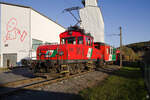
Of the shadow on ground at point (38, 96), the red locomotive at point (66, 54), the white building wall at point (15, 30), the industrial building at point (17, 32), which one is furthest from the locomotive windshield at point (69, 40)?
the white building wall at point (15, 30)

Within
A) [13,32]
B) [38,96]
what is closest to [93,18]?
[13,32]

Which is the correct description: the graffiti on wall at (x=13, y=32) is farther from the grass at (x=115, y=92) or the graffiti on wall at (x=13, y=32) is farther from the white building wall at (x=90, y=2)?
the white building wall at (x=90, y=2)

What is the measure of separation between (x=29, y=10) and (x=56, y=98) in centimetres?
1772

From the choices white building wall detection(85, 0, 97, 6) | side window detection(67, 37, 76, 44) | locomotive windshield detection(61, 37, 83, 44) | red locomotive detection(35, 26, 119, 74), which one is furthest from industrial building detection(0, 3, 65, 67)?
white building wall detection(85, 0, 97, 6)

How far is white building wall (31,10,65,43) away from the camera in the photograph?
1938 cm

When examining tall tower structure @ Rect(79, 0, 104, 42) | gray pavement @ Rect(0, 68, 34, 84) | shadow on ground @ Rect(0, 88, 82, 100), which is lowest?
gray pavement @ Rect(0, 68, 34, 84)

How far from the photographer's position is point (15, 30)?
19.5m

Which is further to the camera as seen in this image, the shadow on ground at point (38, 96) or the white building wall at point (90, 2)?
the white building wall at point (90, 2)

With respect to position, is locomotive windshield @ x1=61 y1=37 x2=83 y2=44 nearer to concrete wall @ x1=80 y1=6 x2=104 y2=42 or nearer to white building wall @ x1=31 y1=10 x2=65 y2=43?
white building wall @ x1=31 y1=10 x2=65 y2=43

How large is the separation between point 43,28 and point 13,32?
509cm

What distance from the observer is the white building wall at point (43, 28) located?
1938cm

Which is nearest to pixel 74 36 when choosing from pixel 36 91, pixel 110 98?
pixel 36 91

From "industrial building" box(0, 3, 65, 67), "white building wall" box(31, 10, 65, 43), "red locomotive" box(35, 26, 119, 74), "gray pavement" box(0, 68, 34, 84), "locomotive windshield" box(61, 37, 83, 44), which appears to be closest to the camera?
"red locomotive" box(35, 26, 119, 74)

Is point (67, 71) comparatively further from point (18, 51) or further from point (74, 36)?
point (18, 51)
